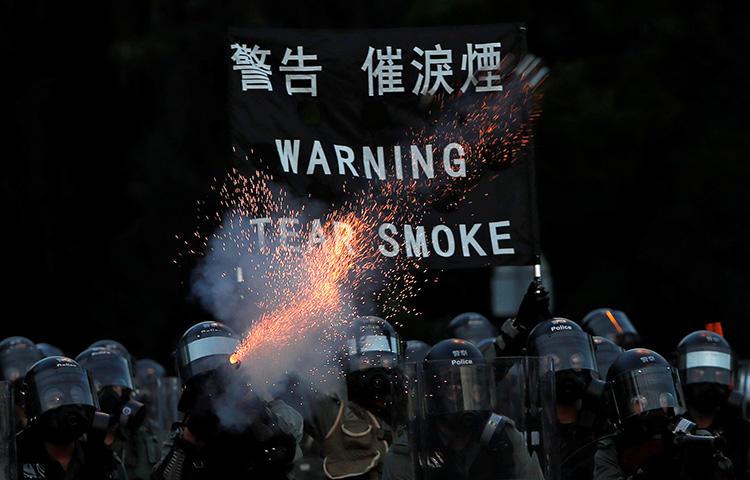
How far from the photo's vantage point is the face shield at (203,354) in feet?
31.7

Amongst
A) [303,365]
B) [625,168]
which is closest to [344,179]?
[303,365]

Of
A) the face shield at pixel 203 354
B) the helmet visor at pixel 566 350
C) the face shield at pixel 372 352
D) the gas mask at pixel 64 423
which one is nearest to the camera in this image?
the face shield at pixel 203 354

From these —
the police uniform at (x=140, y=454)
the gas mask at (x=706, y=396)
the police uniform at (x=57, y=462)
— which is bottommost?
the police uniform at (x=140, y=454)

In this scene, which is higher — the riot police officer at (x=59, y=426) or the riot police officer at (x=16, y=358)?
the riot police officer at (x=16, y=358)

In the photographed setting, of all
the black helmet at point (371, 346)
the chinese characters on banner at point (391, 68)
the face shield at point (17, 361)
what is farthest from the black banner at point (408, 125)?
the face shield at point (17, 361)

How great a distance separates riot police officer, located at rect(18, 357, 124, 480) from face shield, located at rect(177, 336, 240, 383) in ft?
1.85

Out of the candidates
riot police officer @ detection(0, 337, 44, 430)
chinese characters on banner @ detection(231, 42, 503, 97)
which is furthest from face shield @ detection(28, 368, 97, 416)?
riot police officer @ detection(0, 337, 44, 430)

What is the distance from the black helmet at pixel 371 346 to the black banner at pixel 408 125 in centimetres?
44

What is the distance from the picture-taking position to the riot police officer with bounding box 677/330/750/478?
11120 millimetres

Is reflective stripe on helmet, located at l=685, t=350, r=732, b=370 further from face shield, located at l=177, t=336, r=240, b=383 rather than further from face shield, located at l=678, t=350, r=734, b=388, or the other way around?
face shield, located at l=177, t=336, r=240, b=383

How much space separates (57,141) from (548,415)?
1841 cm

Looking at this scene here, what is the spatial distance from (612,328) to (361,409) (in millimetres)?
3035

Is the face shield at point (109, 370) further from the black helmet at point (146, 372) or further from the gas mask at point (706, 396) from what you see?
the gas mask at point (706, 396)

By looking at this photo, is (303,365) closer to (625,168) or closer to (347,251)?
(347,251)
